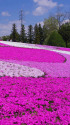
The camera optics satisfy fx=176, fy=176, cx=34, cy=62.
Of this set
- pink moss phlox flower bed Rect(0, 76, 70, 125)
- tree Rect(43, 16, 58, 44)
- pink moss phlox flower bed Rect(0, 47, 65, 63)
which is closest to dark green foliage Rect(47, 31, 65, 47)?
pink moss phlox flower bed Rect(0, 47, 65, 63)

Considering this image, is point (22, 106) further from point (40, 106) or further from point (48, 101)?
point (48, 101)

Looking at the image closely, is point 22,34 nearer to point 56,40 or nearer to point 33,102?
point 56,40

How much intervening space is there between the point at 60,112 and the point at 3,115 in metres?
2.04

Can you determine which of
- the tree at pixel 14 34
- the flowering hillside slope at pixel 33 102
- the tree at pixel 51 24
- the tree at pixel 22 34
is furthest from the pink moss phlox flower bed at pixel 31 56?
the tree at pixel 22 34

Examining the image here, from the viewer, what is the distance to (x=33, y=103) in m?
7.24

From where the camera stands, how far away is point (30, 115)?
609 centimetres

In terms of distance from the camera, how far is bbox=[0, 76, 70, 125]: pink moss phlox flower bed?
5829mm

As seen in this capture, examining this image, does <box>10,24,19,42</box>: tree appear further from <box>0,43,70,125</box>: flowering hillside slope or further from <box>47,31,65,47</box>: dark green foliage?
<box>0,43,70,125</box>: flowering hillside slope

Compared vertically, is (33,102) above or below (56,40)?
below

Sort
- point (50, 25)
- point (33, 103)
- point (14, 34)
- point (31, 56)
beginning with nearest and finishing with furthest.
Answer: point (33, 103) < point (31, 56) < point (50, 25) < point (14, 34)

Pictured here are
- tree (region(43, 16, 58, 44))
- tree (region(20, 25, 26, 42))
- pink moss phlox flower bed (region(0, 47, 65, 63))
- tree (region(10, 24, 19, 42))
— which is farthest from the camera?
tree (region(20, 25, 26, 42))

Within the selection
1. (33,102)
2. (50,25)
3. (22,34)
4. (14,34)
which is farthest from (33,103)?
(22,34)

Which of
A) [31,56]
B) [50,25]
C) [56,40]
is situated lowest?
[31,56]

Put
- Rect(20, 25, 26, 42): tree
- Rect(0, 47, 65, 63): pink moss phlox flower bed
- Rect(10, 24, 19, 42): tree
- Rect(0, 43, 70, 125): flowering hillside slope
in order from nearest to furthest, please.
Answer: Rect(0, 43, 70, 125): flowering hillside slope → Rect(0, 47, 65, 63): pink moss phlox flower bed → Rect(10, 24, 19, 42): tree → Rect(20, 25, 26, 42): tree
